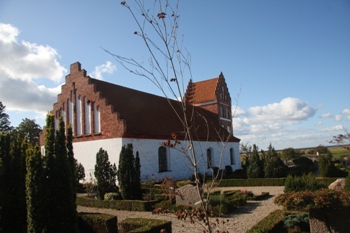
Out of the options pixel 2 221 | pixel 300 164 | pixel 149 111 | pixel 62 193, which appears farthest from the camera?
pixel 300 164

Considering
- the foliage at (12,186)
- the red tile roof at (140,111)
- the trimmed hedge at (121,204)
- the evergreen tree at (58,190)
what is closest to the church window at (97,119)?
the red tile roof at (140,111)

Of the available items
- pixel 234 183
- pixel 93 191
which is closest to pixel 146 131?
pixel 93 191

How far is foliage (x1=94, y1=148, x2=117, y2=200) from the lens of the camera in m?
15.4

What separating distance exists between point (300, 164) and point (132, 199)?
70.6 ft

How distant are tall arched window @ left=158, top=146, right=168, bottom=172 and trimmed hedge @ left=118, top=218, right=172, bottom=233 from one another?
13461 millimetres

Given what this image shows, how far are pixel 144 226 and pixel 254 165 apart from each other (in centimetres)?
1597

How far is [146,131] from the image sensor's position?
2088cm

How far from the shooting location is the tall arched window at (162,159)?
22311 mm

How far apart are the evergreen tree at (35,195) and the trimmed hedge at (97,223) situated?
2.11 metres

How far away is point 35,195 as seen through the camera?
23.6ft

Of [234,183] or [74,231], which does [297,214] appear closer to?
[74,231]

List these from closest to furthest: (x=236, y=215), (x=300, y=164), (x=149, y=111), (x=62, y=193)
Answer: (x=62, y=193) → (x=236, y=215) → (x=149, y=111) → (x=300, y=164)

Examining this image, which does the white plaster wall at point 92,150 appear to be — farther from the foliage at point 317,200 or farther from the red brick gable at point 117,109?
the foliage at point 317,200

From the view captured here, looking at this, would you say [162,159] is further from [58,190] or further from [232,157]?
[58,190]
